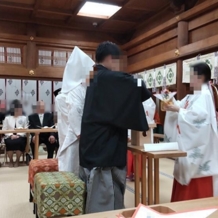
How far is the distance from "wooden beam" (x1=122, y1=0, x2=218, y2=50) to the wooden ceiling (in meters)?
0.45

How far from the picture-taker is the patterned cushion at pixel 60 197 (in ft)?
6.86

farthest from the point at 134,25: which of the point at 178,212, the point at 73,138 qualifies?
the point at 178,212

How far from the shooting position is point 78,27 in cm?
730

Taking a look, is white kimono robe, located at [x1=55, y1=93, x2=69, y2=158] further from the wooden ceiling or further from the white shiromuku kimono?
the wooden ceiling

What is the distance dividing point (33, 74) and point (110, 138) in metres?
5.22

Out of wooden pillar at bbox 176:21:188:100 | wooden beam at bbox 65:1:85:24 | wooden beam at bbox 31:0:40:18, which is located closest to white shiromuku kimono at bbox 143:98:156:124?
wooden pillar at bbox 176:21:188:100

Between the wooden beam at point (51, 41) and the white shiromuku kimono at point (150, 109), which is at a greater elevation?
the wooden beam at point (51, 41)

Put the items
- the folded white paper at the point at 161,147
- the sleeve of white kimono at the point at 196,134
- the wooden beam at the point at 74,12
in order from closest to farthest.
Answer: the folded white paper at the point at 161,147
the sleeve of white kimono at the point at 196,134
the wooden beam at the point at 74,12

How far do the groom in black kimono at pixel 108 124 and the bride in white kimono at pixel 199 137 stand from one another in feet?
1.89

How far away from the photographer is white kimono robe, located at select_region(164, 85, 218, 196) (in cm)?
237

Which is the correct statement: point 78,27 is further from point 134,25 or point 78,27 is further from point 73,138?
point 73,138

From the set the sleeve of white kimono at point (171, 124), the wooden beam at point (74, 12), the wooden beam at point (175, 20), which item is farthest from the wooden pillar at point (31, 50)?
the sleeve of white kimono at point (171, 124)

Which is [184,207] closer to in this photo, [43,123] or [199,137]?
[199,137]

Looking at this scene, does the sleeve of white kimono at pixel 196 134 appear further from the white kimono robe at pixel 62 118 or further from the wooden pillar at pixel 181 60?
the wooden pillar at pixel 181 60
